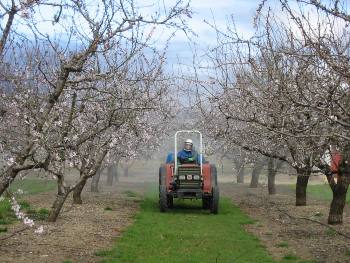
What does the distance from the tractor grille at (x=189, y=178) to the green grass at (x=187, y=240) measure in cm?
81

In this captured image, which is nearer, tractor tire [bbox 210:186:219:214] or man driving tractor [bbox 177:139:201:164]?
tractor tire [bbox 210:186:219:214]

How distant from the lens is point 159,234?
1132 cm

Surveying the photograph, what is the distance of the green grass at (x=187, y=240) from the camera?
8961 millimetres

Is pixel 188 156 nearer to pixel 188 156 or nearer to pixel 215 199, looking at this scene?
pixel 188 156

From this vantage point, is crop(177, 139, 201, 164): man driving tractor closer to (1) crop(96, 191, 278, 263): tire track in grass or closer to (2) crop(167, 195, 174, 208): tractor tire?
(2) crop(167, 195, 174, 208): tractor tire

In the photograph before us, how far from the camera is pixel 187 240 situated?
10664 mm

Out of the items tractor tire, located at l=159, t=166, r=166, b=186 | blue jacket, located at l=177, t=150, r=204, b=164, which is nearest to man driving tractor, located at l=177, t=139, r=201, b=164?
blue jacket, located at l=177, t=150, r=204, b=164

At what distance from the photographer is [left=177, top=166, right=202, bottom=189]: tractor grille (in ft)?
50.7

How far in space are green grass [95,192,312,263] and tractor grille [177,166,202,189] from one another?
814 mm

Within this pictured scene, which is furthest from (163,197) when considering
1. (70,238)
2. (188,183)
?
(70,238)

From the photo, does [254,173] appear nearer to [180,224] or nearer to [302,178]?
[302,178]

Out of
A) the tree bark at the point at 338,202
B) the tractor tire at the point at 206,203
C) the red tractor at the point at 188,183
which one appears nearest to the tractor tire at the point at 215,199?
the red tractor at the point at 188,183

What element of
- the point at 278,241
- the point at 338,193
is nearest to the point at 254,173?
the point at 338,193

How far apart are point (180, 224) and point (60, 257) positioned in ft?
16.3
